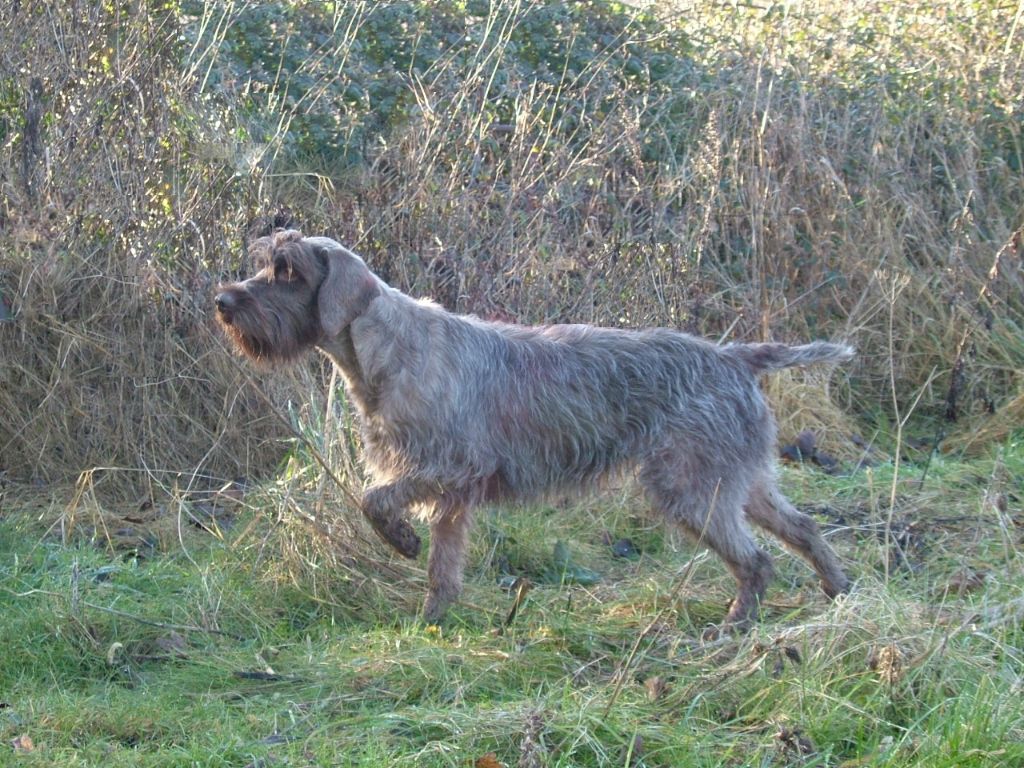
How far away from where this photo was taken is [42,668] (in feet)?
16.2

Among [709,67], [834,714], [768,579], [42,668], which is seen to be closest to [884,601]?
[834,714]

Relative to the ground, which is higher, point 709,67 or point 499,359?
point 709,67

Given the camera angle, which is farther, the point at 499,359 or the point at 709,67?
the point at 709,67

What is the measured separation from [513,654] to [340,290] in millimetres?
1635

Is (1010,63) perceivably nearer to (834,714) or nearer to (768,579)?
(768,579)

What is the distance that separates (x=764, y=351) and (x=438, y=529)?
5.30ft

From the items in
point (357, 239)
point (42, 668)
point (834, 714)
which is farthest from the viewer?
point (357, 239)

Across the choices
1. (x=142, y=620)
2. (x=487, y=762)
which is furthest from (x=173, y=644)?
(x=487, y=762)

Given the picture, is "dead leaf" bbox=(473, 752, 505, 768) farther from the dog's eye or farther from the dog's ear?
the dog's eye

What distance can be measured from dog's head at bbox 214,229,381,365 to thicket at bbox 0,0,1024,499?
1.05 m

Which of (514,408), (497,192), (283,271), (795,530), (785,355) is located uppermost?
(283,271)

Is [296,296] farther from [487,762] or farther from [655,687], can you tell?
[487,762]

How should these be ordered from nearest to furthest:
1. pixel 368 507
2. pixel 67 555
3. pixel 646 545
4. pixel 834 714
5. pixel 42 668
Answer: pixel 834 714 → pixel 42 668 → pixel 368 507 → pixel 67 555 → pixel 646 545

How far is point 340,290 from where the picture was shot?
546 cm
